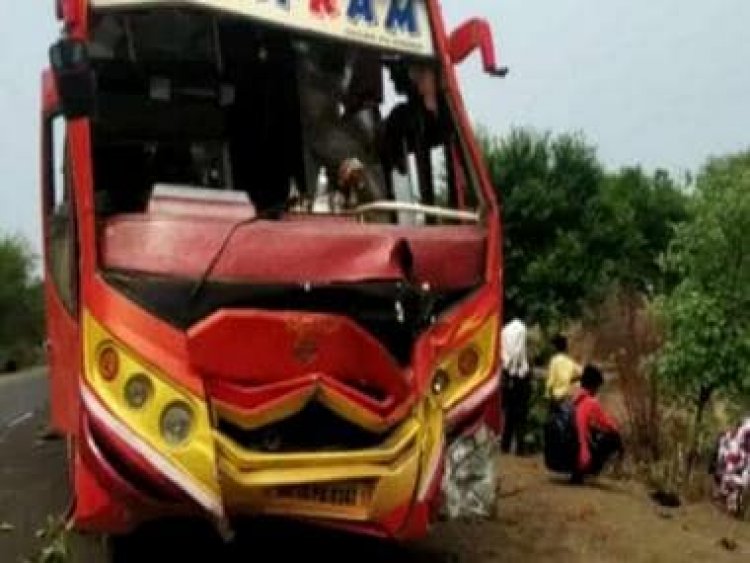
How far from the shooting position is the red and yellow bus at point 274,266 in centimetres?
763

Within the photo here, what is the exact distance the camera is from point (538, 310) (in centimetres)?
2838

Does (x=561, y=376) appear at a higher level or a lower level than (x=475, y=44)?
lower

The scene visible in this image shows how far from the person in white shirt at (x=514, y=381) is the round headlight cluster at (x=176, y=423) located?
915cm

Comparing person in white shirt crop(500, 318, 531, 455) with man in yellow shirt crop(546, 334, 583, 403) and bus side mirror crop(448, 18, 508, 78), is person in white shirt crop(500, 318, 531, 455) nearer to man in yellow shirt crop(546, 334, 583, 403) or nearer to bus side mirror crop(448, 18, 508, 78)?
man in yellow shirt crop(546, 334, 583, 403)

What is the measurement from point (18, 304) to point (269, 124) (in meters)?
72.2

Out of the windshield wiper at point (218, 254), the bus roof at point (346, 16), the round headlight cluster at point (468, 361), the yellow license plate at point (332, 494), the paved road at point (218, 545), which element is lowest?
the paved road at point (218, 545)

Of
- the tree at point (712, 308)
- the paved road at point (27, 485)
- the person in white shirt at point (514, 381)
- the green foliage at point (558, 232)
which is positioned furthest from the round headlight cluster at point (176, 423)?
the green foliage at point (558, 232)

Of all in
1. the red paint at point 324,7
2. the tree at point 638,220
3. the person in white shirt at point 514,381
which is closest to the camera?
the red paint at point 324,7

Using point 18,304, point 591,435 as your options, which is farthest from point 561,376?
point 18,304

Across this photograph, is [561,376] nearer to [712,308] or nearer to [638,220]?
[712,308]

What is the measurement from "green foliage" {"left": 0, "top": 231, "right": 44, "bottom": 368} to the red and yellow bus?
6737cm

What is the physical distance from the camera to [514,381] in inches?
653

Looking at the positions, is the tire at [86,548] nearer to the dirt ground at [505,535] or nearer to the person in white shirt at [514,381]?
the dirt ground at [505,535]

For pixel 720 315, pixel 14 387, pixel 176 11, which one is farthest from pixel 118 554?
pixel 14 387
